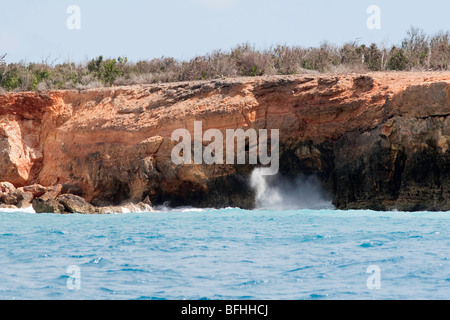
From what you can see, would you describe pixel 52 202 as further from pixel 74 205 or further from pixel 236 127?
pixel 236 127

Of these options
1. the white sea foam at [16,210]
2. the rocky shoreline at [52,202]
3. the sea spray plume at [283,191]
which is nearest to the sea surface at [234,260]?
the rocky shoreline at [52,202]

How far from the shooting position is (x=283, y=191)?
2342 centimetres

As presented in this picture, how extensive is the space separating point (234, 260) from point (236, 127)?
13.3 metres

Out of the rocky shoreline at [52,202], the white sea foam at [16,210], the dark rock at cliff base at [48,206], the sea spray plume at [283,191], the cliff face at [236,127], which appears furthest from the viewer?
the white sea foam at [16,210]

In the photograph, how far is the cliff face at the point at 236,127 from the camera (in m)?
19.8

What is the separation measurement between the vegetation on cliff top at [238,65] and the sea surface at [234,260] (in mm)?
12478

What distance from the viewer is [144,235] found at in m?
14.3

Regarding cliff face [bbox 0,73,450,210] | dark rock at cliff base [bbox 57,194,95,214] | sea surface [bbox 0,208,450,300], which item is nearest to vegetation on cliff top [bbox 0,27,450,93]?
cliff face [bbox 0,73,450,210]

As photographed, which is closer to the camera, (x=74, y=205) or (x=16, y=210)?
(x=74, y=205)

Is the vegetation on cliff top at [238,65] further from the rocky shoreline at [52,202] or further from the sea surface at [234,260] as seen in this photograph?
the sea surface at [234,260]

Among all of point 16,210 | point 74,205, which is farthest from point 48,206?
point 16,210

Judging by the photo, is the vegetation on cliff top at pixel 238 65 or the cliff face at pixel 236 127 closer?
the cliff face at pixel 236 127
